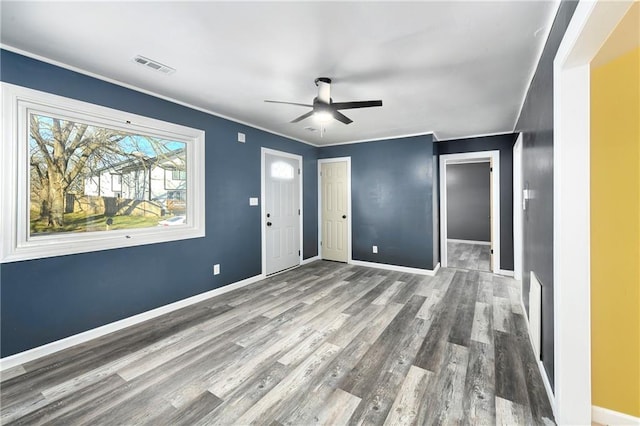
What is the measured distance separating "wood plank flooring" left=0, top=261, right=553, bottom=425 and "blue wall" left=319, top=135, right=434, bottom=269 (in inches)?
62.9

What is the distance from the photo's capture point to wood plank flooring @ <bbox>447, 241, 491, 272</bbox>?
526 cm

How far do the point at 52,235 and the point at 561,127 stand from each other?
3939 mm

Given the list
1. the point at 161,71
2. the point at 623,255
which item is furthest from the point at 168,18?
the point at 623,255

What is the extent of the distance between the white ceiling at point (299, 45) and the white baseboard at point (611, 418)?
2.52 m

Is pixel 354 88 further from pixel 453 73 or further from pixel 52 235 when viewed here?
pixel 52 235

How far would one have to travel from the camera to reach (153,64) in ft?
7.78

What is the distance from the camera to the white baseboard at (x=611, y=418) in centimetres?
157

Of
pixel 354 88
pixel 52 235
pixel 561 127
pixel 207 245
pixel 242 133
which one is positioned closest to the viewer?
pixel 561 127

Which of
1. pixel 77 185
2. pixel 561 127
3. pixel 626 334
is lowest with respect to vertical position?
pixel 626 334

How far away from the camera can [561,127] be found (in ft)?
4.89

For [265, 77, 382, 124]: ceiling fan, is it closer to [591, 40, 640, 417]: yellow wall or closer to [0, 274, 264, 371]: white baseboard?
[591, 40, 640, 417]: yellow wall

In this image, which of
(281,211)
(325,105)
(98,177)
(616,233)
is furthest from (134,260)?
(616,233)

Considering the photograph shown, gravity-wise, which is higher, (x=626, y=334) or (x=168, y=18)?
(x=168, y=18)

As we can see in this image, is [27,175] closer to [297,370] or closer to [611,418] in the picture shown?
[297,370]
